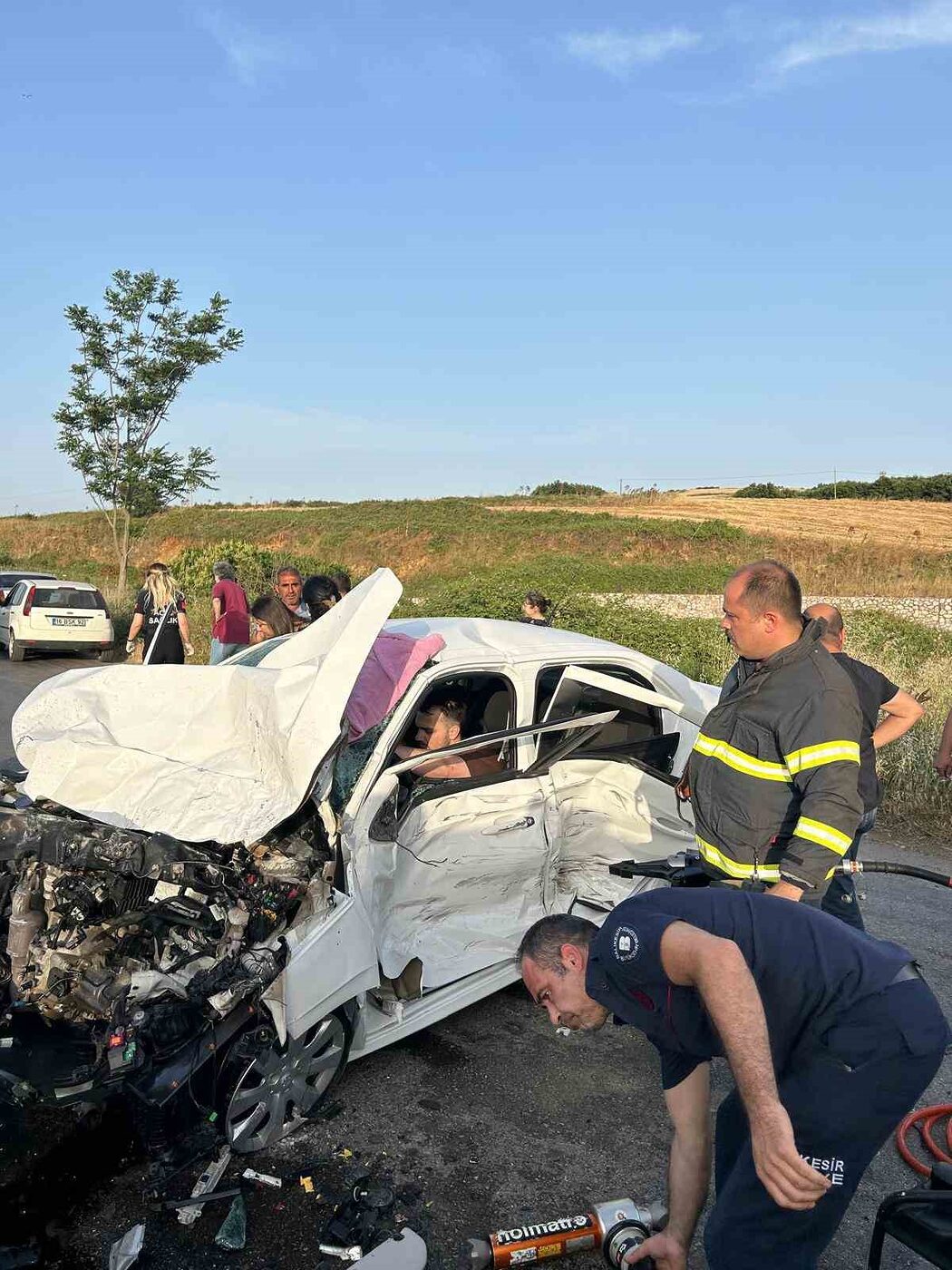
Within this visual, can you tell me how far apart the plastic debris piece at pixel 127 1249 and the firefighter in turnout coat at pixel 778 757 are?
215 cm

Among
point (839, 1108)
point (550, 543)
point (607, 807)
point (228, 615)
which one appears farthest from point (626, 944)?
point (550, 543)

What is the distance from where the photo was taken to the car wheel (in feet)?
10.3

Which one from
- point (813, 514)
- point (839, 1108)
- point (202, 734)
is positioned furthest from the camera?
point (813, 514)

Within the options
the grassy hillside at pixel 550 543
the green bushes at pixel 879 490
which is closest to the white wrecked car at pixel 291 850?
the grassy hillside at pixel 550 543

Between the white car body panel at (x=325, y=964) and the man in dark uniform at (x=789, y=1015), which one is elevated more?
the man in dark uniform at (x=789, y=1015)

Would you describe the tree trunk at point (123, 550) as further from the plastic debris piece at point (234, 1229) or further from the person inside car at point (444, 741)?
the plastic debris piece at point (234, 1229)

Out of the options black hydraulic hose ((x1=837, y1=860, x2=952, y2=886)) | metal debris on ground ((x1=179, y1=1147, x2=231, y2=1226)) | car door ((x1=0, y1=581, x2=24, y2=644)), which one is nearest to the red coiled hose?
black hydraulic hose ((x1=837, y1=860, x2=952, y2=886))

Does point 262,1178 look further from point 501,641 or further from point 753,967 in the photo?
point 501,641

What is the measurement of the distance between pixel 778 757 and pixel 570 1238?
158 cm

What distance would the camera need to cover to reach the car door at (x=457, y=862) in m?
3.71

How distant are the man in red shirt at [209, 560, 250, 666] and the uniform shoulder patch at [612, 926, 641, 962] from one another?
706cm

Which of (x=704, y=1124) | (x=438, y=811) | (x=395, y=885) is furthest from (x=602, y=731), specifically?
(x=704, y=1124)

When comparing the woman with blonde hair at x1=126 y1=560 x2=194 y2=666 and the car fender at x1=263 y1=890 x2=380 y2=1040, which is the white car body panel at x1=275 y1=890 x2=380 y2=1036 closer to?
the car fender at x1=263 y1=890 x2=380 y2=1040

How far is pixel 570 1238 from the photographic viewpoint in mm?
2760
